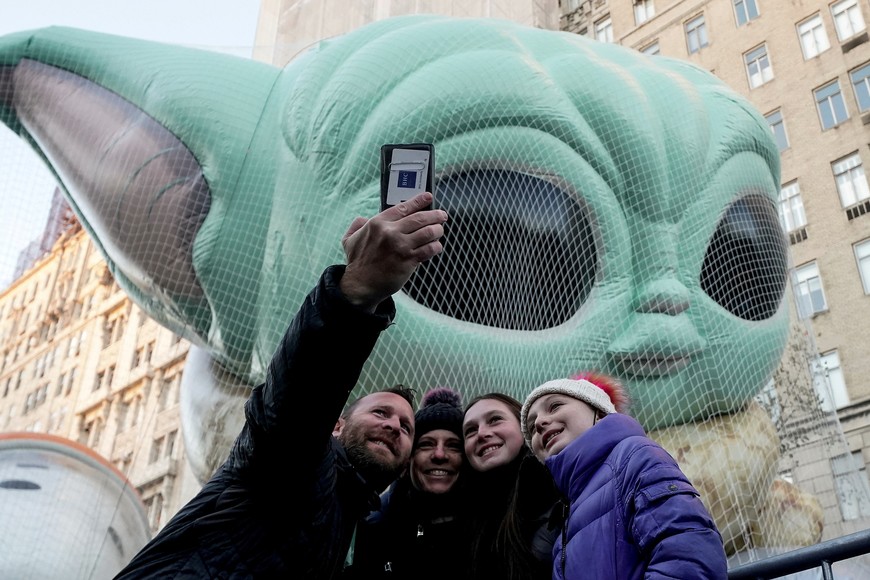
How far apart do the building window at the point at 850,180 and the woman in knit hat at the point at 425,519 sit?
39.0 feet

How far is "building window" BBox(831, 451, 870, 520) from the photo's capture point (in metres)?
3.76

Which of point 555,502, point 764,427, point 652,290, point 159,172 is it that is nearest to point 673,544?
point 555,502

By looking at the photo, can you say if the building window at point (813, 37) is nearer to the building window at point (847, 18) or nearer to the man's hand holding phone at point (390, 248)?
the building window at point (847, 18)

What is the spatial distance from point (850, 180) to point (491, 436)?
12258 mm

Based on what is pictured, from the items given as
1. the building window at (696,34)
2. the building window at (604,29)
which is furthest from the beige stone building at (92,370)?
the building window at (696,34)

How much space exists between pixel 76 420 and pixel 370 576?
13531 millimetres

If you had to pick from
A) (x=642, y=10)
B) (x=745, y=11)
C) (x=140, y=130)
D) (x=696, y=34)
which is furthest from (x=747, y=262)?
(x=642, y=10)

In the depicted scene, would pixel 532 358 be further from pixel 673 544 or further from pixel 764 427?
pixel 673 544

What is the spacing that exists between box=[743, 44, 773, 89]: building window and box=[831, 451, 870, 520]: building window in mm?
11251

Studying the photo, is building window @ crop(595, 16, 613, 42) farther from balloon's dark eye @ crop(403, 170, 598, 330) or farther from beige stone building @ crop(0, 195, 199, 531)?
balloon's dark eye @ crop(403, 170, 598, 330)

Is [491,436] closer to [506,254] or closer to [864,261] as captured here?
[506,254]

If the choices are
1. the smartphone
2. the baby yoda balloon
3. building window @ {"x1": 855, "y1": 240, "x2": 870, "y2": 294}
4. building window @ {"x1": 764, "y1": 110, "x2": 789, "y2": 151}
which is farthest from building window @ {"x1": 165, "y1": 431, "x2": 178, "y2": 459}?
building window @ {"x1": 764, "y1": 110, "x2": 789, "y2": 151}

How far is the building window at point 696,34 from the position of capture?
15.1 meters

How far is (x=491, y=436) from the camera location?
2014 mm
